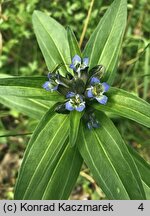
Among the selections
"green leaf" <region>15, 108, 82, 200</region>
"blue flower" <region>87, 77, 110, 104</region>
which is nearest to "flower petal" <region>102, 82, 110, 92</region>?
"blue flower" <region>87, 77, 110, 104</region>

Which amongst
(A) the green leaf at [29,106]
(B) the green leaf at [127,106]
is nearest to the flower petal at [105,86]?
(B) the green leaf at [127,106]

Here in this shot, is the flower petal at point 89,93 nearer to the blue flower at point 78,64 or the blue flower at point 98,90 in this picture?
the blue flower at point 98,90

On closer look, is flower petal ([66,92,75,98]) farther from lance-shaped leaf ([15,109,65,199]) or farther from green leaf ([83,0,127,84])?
green leaf ([83,0,127,84])

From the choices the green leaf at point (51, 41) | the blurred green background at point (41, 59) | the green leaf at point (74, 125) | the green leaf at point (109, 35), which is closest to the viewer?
the green leaf at point (74, 125)

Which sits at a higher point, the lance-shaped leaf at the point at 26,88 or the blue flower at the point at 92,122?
the lance-shaped leaf at the point at 26,88

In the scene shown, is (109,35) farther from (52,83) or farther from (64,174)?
(64,174)

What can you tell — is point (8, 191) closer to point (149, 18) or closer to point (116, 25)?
point (116, 25)

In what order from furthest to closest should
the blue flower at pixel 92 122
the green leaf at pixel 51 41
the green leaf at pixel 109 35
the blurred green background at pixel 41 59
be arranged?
the blurred green background at pixel 41 59 < the green leaf at pixel 51 41 < the green leaf at pixel 109 35 < the blue flower at pixel 92 122
